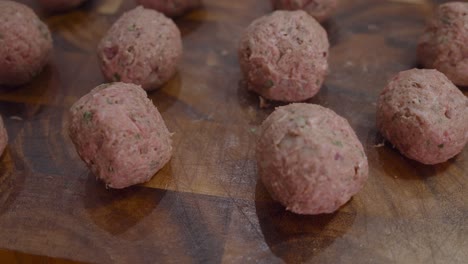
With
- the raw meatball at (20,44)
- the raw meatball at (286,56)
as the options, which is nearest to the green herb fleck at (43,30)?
the raw meatball at (20,44)

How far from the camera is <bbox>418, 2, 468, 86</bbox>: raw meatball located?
2.77 metres

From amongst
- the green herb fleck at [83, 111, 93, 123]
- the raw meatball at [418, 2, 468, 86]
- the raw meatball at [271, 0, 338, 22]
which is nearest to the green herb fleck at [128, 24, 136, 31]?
the green herb fleck at [83, 111, 93, 123]

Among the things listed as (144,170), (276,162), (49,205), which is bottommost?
(49,205)

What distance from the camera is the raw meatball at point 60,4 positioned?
10.9ft

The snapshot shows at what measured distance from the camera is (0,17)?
280 centimetres

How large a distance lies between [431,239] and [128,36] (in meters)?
1.76

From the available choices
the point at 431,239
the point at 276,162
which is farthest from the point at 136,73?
the point at 431,239

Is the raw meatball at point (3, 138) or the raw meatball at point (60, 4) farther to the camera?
the raw meatball at point (60, 4)

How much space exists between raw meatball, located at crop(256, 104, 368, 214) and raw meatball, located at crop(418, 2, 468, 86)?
0.90 m

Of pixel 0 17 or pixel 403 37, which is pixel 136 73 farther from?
pixel 403 37

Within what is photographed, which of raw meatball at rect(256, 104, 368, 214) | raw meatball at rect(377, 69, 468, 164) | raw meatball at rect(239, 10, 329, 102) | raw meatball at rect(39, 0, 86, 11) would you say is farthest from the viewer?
raw meatball at rect(39, 0, 86, 11)

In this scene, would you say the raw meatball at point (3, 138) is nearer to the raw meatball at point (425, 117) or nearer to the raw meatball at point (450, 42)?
the raw meatball at point (425, 117)

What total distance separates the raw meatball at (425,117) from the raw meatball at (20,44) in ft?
6.08

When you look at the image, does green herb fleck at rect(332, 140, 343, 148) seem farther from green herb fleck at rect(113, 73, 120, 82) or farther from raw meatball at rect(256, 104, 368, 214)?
green herb fleck at rect(113, 73, 120, 82)
